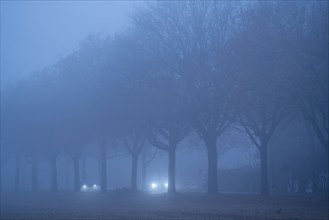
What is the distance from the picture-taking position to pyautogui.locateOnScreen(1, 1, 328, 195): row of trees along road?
25703 millimetres

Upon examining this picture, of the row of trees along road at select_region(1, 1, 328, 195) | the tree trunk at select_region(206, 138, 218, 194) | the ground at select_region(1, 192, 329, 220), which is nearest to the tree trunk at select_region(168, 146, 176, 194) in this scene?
the row of trees along road at select_region(1, 1, 328, 195)

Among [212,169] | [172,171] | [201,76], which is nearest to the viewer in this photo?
[201,76]

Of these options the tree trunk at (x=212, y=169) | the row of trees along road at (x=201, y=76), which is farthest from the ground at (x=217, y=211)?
the row of trees along road at (x=201, y=76)

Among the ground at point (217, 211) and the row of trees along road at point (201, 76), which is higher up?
the row of trees along road at point (201, 76)

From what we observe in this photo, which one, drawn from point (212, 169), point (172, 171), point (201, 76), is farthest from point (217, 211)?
point (172, 171)

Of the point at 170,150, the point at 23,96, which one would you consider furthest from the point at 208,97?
the point at 23,96

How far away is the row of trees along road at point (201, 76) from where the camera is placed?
84.3 ft

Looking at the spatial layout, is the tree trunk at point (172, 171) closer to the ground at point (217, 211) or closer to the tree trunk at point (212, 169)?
the tree trunk at point (212, 169)

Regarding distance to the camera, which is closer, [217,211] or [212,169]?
[217,211]

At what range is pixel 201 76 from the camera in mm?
32844

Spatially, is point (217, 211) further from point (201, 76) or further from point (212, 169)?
point (201, 76)

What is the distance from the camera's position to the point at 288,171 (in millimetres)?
39406

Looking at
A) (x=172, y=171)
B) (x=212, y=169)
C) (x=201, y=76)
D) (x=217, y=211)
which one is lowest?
(x=217, y=211)

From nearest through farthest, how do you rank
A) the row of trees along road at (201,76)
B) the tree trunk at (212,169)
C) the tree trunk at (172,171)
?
the row of trees along road at (201,76)
the tree trunk at (212,169)
the tree trunk at (172,171)
